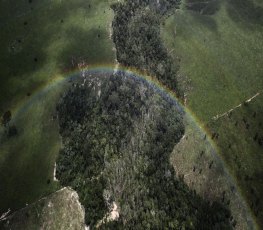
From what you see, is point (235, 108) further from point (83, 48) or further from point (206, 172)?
point (83, 48)

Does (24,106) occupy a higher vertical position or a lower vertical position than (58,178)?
higher

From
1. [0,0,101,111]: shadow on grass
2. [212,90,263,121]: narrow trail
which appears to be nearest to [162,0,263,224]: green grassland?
[212,90,263,121]: narrow trail

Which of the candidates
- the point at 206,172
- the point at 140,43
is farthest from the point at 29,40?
the point at 206,172

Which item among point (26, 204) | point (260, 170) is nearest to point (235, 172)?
point (260, 170)

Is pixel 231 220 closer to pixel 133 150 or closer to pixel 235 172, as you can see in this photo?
pixel 235 172

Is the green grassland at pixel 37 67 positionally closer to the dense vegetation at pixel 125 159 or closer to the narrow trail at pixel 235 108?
the dense vegetation at pixel 125 159

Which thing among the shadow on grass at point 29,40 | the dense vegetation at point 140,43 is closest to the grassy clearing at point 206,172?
the dense vegetation at point 140,43
